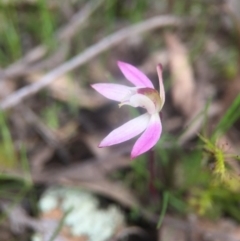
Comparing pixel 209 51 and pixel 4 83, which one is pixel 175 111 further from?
pixel 4 83

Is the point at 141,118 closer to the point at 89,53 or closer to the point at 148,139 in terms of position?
the point at 148,139

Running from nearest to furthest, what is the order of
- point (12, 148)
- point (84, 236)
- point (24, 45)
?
point (84, 236) → point (12, 148) → point (24, 45)

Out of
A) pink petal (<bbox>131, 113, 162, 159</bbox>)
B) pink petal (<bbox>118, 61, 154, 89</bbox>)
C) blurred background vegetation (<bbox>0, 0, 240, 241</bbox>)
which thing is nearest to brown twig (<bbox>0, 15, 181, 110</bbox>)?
blurred background vegetation (<bbox>0, 0, 240, 241</bbox>)

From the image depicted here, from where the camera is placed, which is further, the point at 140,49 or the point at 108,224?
the point at 140,49

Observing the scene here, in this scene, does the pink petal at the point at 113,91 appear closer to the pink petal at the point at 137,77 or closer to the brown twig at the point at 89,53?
the pink petal at the point at 137,77

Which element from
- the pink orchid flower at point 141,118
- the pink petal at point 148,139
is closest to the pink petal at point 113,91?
the pink orchid flower at point 141,118

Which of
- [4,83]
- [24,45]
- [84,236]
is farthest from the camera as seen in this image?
[24,45]

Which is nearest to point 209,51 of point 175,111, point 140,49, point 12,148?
point 140,49
